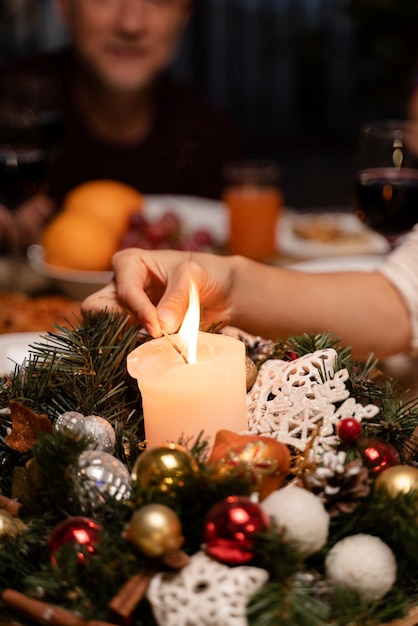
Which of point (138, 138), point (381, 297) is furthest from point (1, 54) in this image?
point (381, 297)

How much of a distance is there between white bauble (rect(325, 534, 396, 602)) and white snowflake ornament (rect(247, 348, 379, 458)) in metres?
0.10

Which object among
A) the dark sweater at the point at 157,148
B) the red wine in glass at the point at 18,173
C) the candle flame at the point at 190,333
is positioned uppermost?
the candle flame at the point at 190,333

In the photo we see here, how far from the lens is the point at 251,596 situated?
0.45 meters

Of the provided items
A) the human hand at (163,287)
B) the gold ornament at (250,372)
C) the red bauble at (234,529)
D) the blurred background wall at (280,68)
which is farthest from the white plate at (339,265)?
the blurred background wall at (280,68)

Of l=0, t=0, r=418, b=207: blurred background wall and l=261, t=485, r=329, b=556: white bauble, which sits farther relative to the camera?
l=0, t=0, r=418, b=207: blurred background wall

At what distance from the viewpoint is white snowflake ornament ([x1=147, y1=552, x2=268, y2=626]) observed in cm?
44

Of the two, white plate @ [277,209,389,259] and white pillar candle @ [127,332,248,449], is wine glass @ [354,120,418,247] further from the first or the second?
white pillar candle @ [127,332,248,449]

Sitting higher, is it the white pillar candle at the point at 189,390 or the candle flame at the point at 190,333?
the candle flame at the point at 190,333

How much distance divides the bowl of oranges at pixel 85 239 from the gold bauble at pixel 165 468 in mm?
871

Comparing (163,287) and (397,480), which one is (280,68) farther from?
(397,480)

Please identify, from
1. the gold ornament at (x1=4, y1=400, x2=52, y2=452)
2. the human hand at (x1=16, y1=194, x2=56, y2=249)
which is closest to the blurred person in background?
the human hand at (x1=16, y1=194, x2=56, y2=249)

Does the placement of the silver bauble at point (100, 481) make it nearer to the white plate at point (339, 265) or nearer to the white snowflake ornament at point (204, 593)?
the white snowflake ornament at point (204, 593)

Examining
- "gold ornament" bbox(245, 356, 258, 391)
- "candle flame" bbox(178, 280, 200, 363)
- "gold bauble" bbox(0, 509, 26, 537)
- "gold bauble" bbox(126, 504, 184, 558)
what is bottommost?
"gold bauble" bbox(0, 509, 26, 537)

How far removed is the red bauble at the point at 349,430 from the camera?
1.80ft
